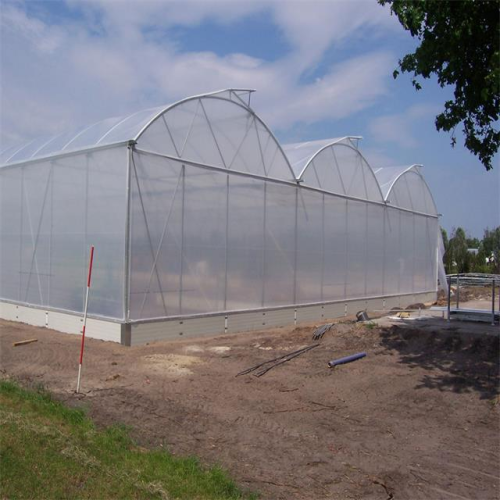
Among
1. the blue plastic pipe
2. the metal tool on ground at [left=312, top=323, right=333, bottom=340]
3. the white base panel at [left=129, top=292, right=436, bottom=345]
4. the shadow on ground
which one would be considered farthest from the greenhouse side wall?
the shadow on ground

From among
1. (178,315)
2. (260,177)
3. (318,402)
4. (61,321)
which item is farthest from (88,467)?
(260,177)

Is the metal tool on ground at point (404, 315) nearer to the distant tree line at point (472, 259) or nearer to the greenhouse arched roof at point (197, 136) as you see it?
the greenhouse arched roof at point (197, 136)

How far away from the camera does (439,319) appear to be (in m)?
Result: 14.3

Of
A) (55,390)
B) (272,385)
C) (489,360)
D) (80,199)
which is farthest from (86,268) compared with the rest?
(489,360)

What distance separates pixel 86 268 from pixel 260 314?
551cm

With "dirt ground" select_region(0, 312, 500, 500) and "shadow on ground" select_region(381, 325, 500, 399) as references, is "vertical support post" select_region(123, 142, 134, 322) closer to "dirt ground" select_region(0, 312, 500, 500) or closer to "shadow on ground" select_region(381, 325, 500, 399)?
"dirt ground" select_region(0, 312, 500, 500)

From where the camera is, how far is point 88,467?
17.5 feet

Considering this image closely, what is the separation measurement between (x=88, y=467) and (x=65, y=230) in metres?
10.4

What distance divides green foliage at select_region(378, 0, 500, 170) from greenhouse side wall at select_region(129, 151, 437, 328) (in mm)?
6709

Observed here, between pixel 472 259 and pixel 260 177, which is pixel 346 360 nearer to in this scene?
pixel 260 177

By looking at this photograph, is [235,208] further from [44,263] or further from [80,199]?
[44,263]

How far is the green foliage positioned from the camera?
8.14m

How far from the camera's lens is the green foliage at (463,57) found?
26.7 feet

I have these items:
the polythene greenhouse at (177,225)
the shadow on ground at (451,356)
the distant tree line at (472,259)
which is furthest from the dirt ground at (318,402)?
the distant tree line at (472,259)
